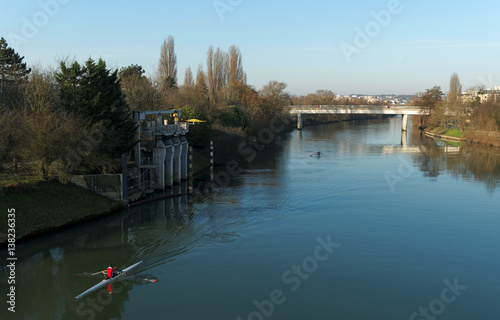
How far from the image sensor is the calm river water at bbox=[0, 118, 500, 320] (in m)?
20.7

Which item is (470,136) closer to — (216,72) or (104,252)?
(216,72)

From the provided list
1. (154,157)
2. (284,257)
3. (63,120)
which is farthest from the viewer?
(154,157)

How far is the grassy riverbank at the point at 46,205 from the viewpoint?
95.0 ft

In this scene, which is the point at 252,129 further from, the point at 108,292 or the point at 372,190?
the point at 108,292

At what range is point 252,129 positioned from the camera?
8331 centimetres

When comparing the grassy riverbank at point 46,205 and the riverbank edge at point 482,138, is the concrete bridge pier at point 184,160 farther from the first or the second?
the riverbank edge at point 482,138

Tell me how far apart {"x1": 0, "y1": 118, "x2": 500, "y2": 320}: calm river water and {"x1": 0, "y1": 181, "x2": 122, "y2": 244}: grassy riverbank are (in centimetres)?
99

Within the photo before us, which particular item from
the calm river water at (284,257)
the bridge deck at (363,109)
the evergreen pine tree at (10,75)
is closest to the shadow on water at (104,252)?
the calm river water at (284,257)

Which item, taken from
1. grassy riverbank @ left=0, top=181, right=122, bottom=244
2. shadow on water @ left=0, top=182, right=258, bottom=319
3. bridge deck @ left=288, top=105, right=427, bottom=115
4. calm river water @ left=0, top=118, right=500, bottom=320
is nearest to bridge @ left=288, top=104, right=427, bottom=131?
bridge deck @ left=288, top=105, right=427, bottom=115

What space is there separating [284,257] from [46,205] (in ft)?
55.9

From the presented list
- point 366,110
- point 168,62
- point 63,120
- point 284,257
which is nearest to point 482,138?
point 366,110

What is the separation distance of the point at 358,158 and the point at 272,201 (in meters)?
33.1

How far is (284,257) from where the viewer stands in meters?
26.6

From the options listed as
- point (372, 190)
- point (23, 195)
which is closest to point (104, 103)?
point (23, 195)
